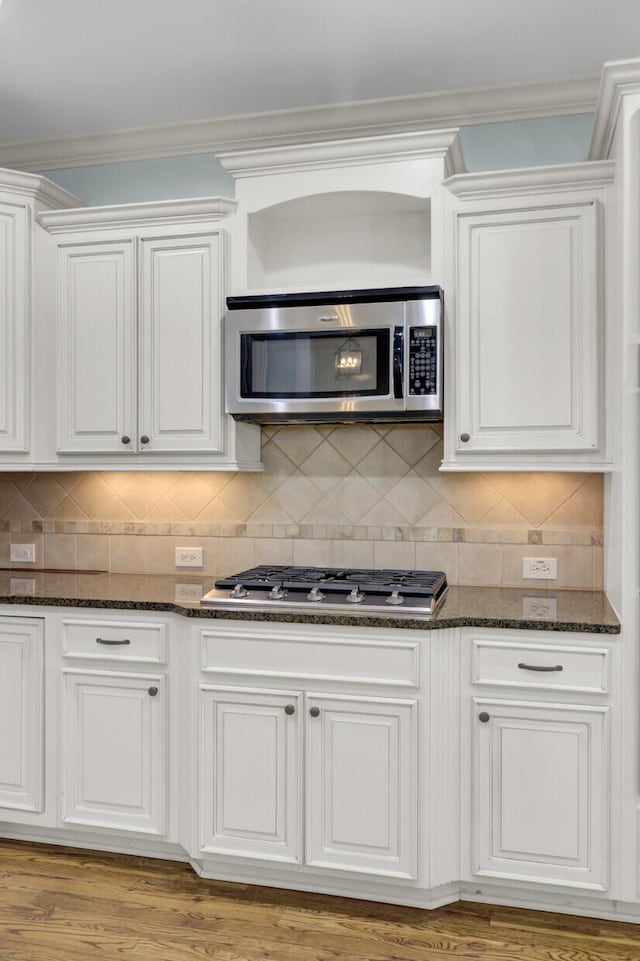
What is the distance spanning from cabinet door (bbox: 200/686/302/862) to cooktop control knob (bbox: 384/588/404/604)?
41cm

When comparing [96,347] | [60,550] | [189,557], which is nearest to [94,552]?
[60,550]

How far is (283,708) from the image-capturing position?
7.73 feet

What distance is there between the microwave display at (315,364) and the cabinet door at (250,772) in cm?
A: 103

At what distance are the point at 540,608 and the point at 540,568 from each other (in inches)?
16.0

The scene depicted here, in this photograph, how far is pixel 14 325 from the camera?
9.61ft

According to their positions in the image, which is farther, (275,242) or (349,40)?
(275,242)

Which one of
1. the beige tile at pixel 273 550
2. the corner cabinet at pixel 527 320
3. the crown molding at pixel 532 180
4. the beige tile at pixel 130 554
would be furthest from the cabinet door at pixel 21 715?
the crown molding at pixel 532 180

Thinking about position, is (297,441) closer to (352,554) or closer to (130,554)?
(352,554)

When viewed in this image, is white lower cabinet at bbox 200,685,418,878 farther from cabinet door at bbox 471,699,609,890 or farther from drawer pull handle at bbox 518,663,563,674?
drawer pull handle at bbox 518,663,563,674

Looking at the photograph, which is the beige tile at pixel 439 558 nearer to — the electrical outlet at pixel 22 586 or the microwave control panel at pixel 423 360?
the microwave control panel at pixel 423 360

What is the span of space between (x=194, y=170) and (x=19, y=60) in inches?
30.9

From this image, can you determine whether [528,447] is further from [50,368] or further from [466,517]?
[50,368]

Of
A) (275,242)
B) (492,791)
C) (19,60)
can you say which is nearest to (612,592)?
(492,791)

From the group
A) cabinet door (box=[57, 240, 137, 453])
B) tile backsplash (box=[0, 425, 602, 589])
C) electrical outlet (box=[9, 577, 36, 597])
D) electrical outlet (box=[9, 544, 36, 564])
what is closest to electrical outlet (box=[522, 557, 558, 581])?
tile backsplash (box=[0, 425, 602, 589])
